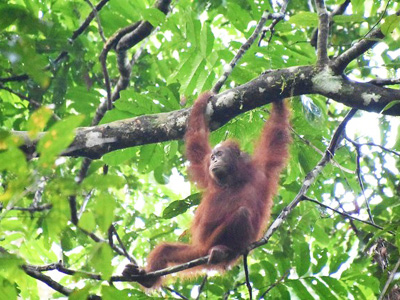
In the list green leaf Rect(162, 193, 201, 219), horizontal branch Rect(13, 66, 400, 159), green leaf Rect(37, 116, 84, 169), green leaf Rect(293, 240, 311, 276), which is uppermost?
horizontal branch Rect(13, 66, 400, 159)

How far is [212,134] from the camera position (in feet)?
16.5

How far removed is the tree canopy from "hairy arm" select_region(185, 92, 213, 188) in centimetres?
9

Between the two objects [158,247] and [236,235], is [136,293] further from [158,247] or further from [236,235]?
[236,235]

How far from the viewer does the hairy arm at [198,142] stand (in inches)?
162

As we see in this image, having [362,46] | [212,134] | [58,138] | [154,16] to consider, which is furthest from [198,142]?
[58,138]

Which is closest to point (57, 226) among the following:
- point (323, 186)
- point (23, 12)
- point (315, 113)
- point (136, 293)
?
point (23, 12)

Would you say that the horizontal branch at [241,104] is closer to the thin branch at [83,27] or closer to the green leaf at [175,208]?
the green leaf at [175,208]

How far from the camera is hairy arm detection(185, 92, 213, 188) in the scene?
4.12 metres

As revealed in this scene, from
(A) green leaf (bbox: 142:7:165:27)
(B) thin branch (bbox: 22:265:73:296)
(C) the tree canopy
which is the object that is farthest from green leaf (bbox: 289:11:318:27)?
(B) thin branch (bbox: 22:265:73:296)

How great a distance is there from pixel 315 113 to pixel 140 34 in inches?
91.7

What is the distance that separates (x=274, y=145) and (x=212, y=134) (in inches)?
25.8

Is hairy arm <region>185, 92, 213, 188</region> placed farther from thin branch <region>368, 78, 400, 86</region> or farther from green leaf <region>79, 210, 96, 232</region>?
green leaf <region>79, 210, 96, 232</region>

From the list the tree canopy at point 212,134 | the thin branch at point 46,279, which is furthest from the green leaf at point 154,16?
the thin branch at point 46,279

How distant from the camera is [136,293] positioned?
13.3ft
